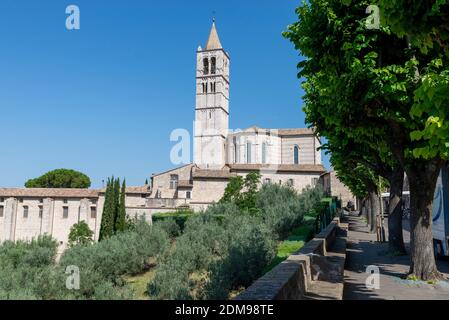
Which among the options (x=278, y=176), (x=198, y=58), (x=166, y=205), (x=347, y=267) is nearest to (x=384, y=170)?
(x=347, y=267)

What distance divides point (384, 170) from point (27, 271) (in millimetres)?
17342

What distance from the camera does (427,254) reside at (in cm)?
918

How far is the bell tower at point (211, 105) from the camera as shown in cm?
6500

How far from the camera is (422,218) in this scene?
9.48 metres

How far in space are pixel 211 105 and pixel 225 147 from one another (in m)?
8.58

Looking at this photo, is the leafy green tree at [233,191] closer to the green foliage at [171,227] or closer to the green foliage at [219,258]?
the green foliage at [219,258]

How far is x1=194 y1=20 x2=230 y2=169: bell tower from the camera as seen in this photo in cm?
6500

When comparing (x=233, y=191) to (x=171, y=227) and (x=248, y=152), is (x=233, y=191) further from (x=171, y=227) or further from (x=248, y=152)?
(x=248, y=152)

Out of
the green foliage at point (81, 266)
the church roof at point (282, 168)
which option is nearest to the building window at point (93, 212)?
the church roof at point (282, 168)

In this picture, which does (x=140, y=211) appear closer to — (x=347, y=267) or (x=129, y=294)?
(x=129, y=294)

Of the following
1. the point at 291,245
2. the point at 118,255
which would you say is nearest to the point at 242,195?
the point at 118,255

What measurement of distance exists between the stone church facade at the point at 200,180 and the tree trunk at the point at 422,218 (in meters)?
34.8

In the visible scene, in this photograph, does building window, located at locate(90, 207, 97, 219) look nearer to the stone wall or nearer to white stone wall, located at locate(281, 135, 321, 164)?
white stone wall, located at locate(281, 135, 321, 164)

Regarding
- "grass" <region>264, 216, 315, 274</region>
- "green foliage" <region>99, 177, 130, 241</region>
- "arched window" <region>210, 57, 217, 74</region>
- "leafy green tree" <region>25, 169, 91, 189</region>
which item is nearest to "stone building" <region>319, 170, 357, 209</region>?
"green foliage" <region>99, 177, 130, 241</region>
